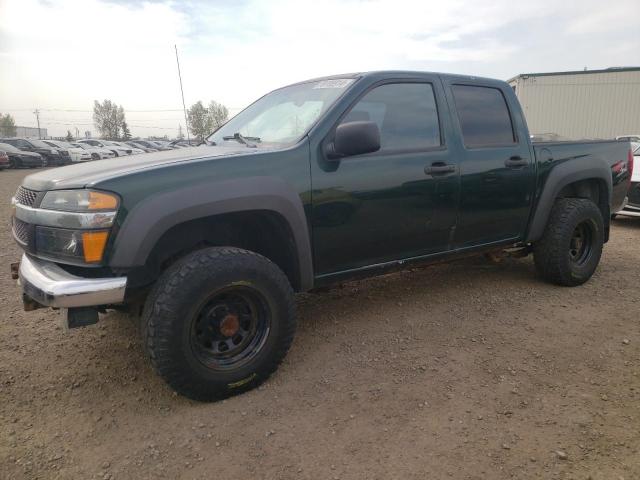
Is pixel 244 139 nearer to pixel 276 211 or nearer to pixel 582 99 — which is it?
pixel 276 211

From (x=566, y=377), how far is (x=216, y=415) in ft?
6.69

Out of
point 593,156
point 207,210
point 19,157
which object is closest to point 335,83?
point 207,210

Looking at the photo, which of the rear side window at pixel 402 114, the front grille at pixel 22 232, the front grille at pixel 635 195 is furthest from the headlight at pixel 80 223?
the front grille at pixel 635 195

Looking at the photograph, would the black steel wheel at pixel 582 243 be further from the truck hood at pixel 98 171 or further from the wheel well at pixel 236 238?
the truck hood at pixel 98 171

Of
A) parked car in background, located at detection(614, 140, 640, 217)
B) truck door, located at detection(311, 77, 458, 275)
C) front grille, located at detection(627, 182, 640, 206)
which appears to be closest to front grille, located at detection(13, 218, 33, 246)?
truck door, located at detection(311, 77, 458, 275)

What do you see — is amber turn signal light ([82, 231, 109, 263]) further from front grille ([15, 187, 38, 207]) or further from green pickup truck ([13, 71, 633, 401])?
front grille ([15, 187, 38, 207])

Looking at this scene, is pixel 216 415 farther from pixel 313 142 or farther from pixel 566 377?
pixel 566 377

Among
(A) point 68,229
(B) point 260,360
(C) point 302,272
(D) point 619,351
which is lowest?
(D) point 619,351

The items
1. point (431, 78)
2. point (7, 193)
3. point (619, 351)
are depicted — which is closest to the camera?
point (619, 351)

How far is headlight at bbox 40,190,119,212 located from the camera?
2191mm

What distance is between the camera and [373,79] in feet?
10.1

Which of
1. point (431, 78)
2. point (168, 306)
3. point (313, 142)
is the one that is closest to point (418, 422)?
point (168, 306)

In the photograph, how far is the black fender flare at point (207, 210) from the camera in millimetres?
2223

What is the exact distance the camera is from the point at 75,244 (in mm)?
2215
